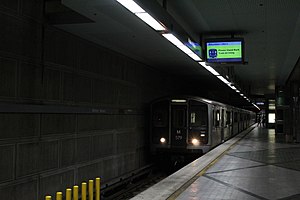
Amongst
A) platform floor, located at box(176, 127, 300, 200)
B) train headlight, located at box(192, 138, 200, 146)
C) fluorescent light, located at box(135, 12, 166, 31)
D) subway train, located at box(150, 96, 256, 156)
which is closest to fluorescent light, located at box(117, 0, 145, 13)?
fluorescent light, located at box(135, 12, 166, 31)

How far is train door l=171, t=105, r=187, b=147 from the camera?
12.4 metres

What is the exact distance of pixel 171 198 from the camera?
5.13 m

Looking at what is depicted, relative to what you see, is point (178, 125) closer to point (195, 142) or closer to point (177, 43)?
point (195, 142)

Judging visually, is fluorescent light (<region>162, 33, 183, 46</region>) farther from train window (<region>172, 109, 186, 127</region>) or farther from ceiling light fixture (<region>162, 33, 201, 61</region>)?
train window (<region>172, 109, 186, 127</region>)

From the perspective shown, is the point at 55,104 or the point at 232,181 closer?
the point at 232,181

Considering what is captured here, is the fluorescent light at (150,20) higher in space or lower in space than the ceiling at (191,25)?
lower

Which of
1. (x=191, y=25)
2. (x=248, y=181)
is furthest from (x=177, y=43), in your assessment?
(x=248, y=181)

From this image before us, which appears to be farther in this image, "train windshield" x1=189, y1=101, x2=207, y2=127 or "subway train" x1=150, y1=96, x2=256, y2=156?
"train windshield" x1=189, y1=101, x2=207, y2=127

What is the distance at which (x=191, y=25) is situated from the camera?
8.41m

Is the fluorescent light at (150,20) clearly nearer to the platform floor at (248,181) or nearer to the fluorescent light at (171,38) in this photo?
the fluorescent light at (171,38)

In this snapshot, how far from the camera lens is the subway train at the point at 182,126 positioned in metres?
12.3

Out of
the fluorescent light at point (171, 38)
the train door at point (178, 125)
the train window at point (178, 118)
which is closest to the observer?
the fluorescent light at point (171, 38)

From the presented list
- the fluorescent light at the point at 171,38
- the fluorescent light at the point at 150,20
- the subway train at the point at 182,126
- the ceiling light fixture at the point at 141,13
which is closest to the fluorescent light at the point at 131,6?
the ceiling light fixture at the point at 141,13

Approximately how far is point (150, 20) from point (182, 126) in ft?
25.9
